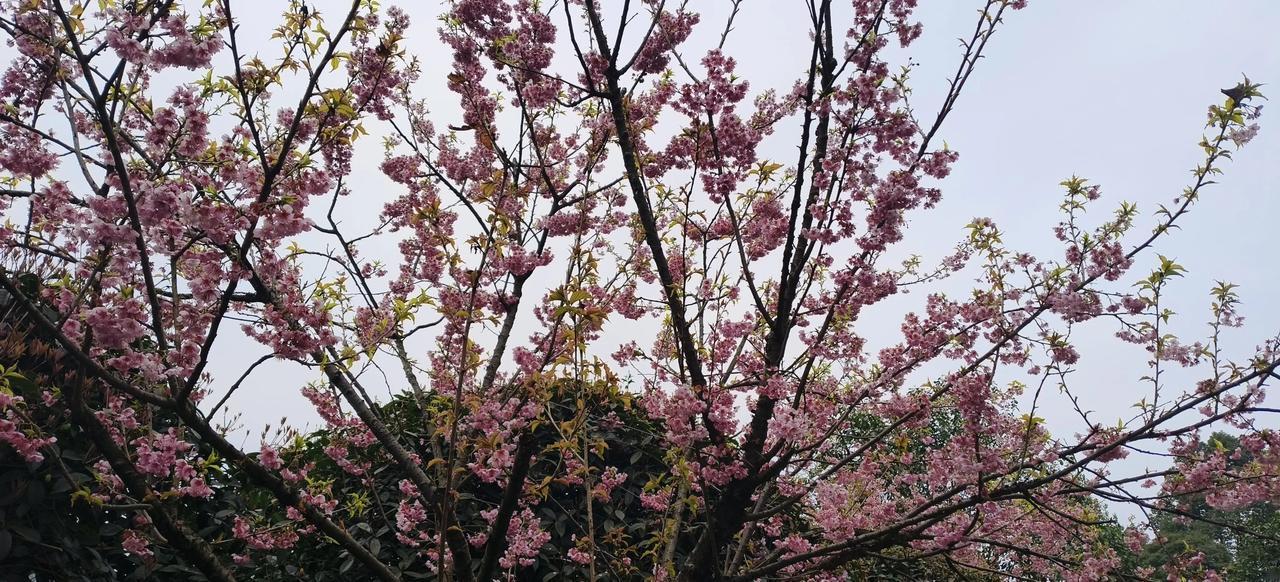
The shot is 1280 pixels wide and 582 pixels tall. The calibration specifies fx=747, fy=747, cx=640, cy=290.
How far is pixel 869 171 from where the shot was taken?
375cm

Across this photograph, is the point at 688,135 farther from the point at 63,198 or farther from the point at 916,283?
the point at 63,198

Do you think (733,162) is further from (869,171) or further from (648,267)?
(648,267)

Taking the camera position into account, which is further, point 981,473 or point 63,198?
point 981,473

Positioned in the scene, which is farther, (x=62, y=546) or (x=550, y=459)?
(x=550, y=459)

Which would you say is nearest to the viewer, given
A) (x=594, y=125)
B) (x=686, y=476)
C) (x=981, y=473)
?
(x=981, y=473)

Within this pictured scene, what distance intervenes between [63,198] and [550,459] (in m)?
3.14

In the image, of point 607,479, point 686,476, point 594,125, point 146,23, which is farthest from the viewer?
point 594,125

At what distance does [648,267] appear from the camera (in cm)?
508

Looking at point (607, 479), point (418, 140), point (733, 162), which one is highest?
point (418, 140)

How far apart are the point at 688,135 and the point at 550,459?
7.98 ft

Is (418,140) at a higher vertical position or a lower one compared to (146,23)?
higher

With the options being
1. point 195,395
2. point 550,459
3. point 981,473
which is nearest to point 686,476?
A: point 981,473

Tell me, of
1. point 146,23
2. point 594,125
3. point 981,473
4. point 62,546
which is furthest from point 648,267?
point 62,546

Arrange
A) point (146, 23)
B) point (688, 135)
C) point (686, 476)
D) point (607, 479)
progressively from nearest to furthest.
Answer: point (146, 23), point (686, 476), point (688, 135), point (607, 479)
